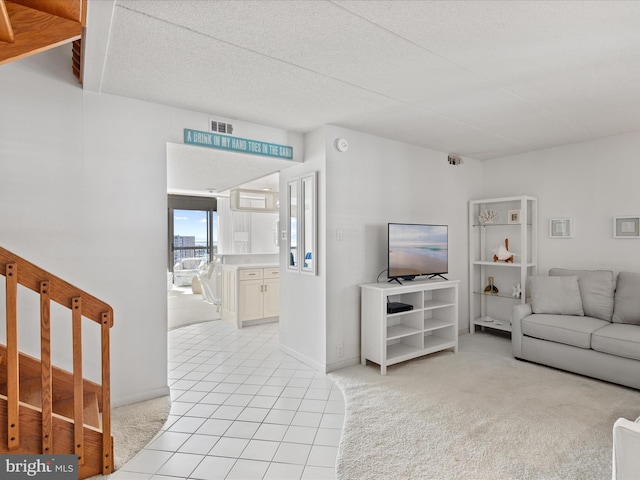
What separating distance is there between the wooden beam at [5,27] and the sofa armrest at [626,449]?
2.57m

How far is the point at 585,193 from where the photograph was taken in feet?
13.6

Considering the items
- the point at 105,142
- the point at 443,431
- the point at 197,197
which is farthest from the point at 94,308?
the point at 197,197

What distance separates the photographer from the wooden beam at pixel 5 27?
1317mm

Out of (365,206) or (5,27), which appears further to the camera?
(365,206)

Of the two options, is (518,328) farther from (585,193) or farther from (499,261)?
(585,193)

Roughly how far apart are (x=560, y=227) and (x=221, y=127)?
→ 13.2ft

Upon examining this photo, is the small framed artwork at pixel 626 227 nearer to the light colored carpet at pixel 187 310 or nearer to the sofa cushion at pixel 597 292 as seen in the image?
the sofa cushion at pixel 597 292

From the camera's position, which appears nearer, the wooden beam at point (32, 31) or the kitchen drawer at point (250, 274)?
the wooden beam at point (32, 31)

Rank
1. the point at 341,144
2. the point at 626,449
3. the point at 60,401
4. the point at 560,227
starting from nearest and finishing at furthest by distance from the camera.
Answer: the point at 626,449 → the point at 60,401 → the point at 341,144 → the point at 560,227

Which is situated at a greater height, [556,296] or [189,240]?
[189,240]

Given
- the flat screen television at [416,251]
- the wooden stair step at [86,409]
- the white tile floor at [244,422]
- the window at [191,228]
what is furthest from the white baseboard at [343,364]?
the window at [191,228]

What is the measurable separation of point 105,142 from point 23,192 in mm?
629

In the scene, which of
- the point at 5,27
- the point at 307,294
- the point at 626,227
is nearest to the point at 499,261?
the point at 626,227

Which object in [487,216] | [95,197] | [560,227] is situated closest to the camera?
[95,197]
